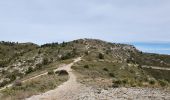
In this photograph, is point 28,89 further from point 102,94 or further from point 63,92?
point 102,94

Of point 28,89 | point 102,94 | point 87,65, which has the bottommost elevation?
point 28,89

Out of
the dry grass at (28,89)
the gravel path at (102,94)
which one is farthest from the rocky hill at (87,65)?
the dry grass at (28,89)

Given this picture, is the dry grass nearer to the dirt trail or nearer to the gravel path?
the dirt trail

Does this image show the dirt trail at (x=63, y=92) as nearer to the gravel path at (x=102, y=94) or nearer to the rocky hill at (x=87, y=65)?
the gravel path at (x=102, y=94)

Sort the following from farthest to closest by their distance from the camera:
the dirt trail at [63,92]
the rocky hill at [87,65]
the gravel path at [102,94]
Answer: the rocky hill at [87,65] → the dirt trail at [63,92] → the gravel path at [102,94]

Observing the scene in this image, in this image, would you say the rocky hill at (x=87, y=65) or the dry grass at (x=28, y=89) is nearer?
the dry grass at (x=28, y=89)

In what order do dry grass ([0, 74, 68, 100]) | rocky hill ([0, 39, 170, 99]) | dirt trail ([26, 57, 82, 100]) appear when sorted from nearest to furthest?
dirt trail ([26, 57, 82, 100]), dry grass ([0, 74, 68, 100]), rocky hill ([0, 39, 170, 99])

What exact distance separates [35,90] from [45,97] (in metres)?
4.06

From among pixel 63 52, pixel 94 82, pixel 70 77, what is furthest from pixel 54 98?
pixel 63 52

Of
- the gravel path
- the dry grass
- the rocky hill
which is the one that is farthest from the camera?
the rocky hill

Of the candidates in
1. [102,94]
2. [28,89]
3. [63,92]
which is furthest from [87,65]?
[102,94]

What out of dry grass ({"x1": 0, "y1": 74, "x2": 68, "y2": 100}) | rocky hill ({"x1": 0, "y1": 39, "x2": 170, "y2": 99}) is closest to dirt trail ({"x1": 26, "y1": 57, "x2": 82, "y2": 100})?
dry grass ({"x1": 0, "y1": 74, "x2": 68, "y2": 100})

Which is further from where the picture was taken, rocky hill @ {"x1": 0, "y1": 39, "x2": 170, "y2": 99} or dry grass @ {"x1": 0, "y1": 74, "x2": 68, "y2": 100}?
rocky hill @ {"x1": 0, "y1": 39, "x2": 170, "y2": 99}

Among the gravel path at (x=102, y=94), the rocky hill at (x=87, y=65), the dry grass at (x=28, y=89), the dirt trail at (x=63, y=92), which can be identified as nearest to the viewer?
the gravel path at (x=102, y=94)
